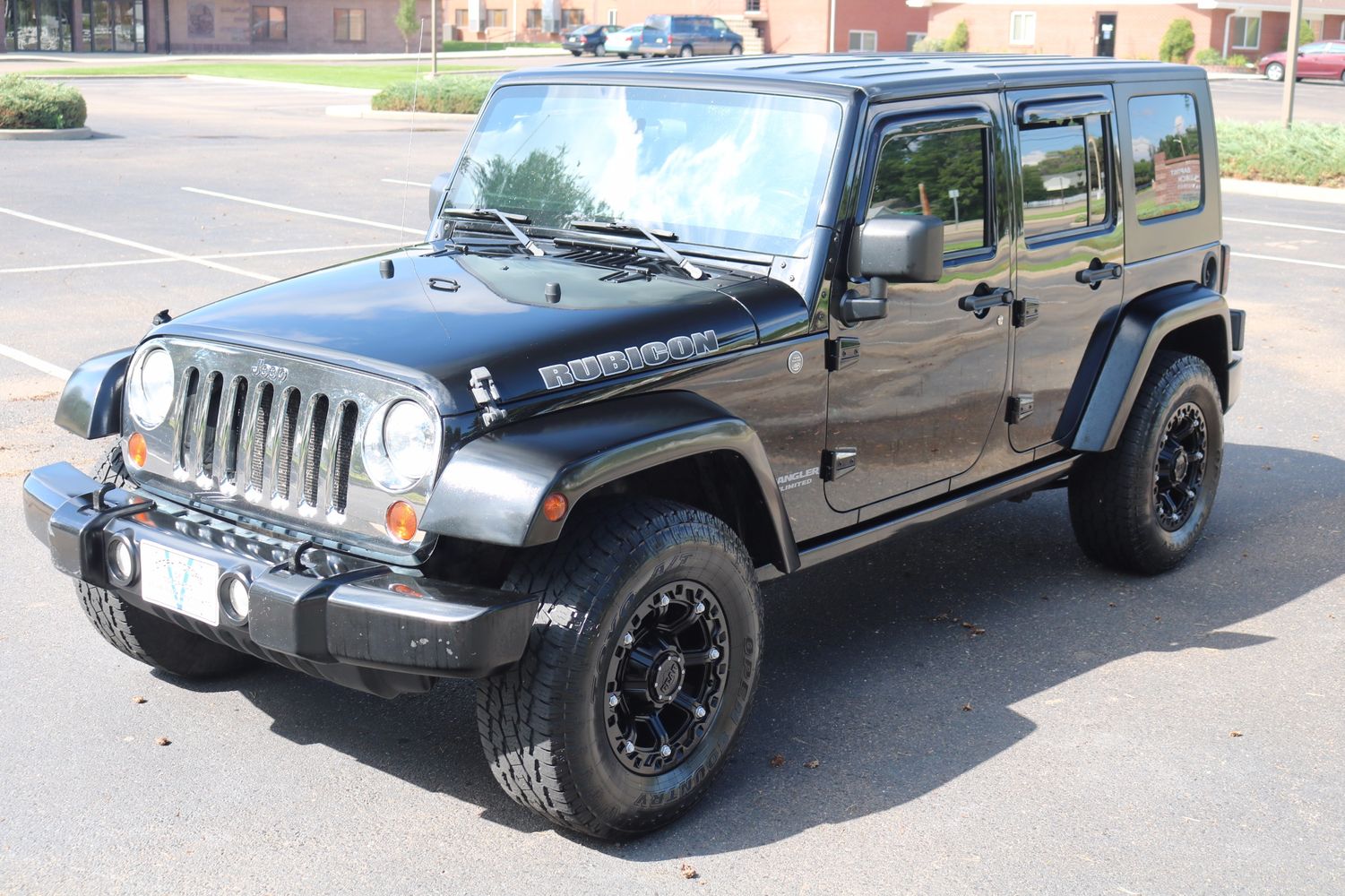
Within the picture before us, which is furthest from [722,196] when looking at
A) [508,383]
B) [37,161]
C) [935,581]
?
[37,161]

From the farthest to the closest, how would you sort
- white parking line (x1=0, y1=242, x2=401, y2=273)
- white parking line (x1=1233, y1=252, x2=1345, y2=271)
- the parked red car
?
the parked red car
white parking line (x1=1233, y1=252, x2=1345, y2=271)
white parking line (x1=0, y1=242, x2=401, y2=273)

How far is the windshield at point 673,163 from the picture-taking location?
446 cm

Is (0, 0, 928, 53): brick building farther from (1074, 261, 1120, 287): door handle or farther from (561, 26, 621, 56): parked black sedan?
(1074, 261, 1120, 287): door handle

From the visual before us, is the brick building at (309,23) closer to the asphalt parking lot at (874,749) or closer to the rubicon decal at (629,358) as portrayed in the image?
the asphalt parking lot at (874,749)

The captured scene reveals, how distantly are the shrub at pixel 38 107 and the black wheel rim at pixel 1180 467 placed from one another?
2338cm

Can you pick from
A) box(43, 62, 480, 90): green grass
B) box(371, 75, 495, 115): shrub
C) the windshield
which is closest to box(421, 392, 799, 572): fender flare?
the windshield

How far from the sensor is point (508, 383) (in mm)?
3629

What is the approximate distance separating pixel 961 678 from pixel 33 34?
198 feet

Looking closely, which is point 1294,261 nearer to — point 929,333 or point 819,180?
point 929,333

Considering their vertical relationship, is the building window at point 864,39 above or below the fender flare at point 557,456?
above

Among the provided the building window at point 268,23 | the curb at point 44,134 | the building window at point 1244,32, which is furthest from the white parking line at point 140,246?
the building window at point 268,23

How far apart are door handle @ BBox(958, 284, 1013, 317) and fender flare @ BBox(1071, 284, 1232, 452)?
2.29 ft

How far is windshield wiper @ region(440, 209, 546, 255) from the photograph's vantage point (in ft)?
15.4

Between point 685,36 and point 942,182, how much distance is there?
5118 centimetres
